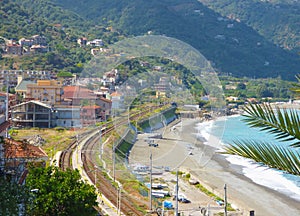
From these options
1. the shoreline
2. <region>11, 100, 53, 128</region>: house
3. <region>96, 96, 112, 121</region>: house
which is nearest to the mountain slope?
<region>11, 100, 53, 128</region>: house

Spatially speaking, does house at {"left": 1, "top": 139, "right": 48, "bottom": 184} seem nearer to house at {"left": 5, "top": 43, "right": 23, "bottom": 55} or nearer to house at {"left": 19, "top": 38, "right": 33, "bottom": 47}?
house at {"left": 5, "top": 43, "right": 23, "bottom": 55}

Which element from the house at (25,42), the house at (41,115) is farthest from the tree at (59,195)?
the house at (25,42)

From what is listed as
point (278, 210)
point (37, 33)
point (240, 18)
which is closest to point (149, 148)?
point (278, 210)

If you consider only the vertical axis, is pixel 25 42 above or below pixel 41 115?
above

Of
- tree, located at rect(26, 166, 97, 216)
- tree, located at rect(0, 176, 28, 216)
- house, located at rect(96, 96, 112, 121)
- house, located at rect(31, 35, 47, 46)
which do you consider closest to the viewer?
tree, located at rect(0, 176, 28, 216)

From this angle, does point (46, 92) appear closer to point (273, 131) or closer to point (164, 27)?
point (273, 131)

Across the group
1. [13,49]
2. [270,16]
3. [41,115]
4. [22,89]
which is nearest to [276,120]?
[41,115]
